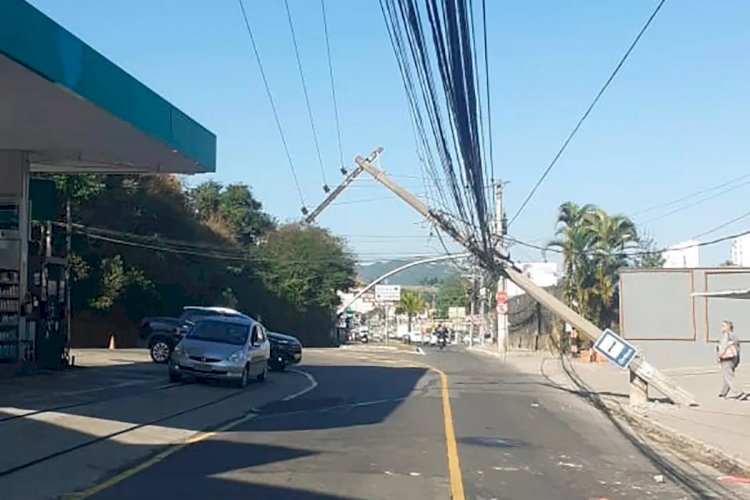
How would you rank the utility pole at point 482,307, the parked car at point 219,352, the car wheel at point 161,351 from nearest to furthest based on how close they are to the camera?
the parked car at point 219,352
the car wheel at point 161,351
the utility pole at point 482,307

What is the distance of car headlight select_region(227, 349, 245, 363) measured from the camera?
88.9 ft

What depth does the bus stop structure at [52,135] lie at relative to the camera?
687 inches

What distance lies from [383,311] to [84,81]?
150m

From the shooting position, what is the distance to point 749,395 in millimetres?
26453

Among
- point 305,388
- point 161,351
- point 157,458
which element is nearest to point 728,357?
point 305,388

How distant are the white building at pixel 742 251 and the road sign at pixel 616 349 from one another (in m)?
35.5

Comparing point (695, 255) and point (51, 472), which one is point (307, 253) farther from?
point (51, 472)

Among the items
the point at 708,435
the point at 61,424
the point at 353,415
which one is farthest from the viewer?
the point at 353,415

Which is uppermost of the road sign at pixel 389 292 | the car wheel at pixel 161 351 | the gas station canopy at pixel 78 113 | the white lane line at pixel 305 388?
the road sign at pixel 389 292

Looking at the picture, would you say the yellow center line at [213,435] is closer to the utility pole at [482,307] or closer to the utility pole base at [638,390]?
the utility pole base at [638,390]

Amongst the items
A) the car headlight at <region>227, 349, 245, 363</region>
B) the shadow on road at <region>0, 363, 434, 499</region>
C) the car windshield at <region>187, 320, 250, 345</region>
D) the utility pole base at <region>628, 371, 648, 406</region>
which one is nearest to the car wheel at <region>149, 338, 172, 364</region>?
the shadow on road at <region>0, 363, 434, 499</region>

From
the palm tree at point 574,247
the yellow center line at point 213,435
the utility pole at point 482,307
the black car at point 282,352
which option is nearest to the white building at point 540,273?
the utility pole at point 482,307

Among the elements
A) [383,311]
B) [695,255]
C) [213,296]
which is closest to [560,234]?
[695,255]

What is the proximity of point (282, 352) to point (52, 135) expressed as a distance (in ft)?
40.8
